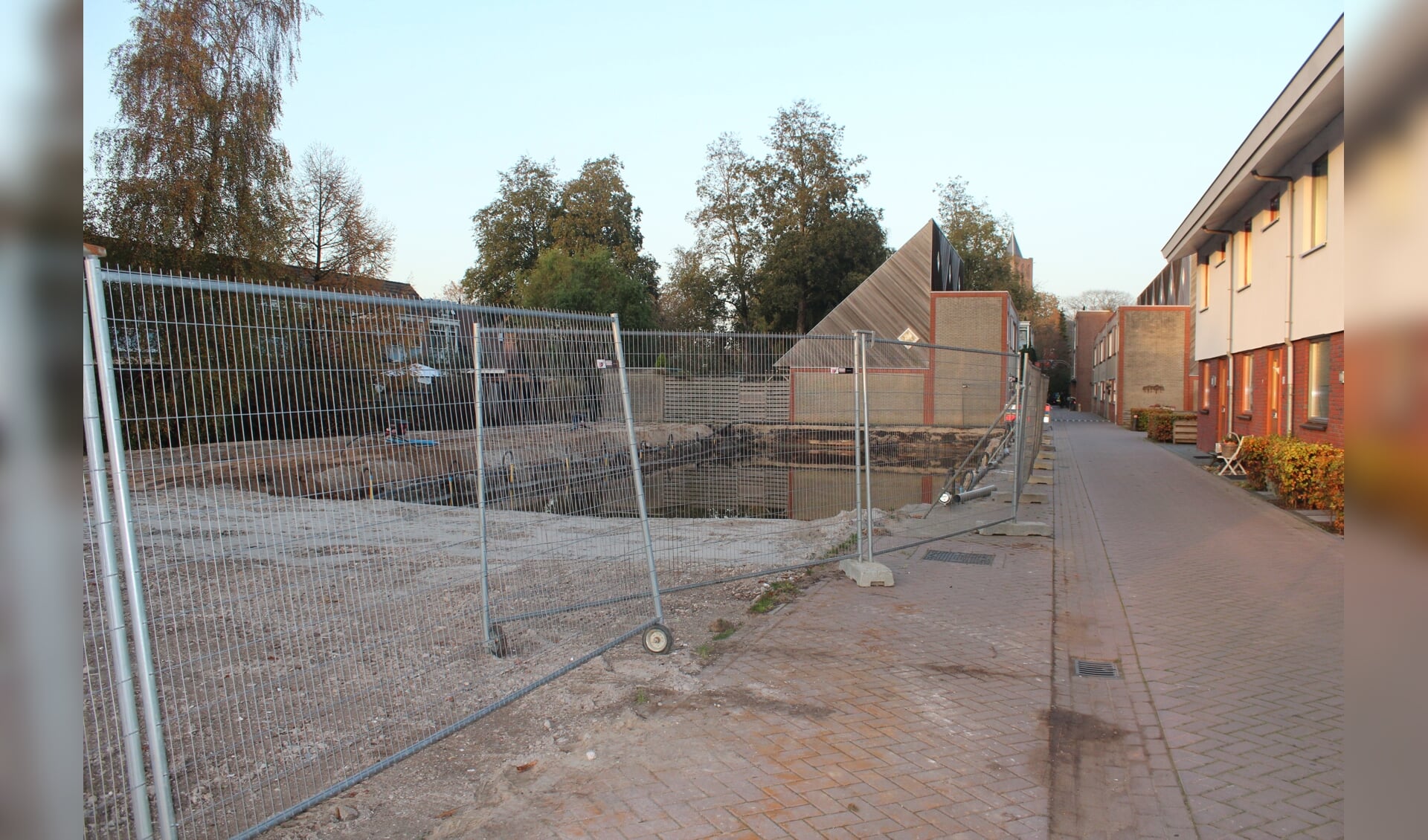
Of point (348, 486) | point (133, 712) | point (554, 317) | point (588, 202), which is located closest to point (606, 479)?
point (554, 317)

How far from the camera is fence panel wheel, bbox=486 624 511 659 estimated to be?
5.89 meters

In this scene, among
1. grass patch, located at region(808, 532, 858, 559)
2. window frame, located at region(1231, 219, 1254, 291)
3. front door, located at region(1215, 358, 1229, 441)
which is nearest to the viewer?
grass patch, located at region(808, 532, 858, 559)

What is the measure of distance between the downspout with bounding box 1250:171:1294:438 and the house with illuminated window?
0.03m

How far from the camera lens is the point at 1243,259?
62.2 feet

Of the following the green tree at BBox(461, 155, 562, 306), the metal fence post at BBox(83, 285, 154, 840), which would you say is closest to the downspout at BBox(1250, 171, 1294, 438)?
the metal fence post at BBox(83, 285, 154, 840)

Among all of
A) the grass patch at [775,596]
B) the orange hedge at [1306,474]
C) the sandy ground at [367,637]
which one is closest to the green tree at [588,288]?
the orange hedge at [1306,474]

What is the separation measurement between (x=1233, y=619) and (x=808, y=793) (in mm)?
4769

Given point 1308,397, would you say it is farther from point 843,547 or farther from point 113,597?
point 113,597

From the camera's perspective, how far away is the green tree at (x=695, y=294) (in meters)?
55.6

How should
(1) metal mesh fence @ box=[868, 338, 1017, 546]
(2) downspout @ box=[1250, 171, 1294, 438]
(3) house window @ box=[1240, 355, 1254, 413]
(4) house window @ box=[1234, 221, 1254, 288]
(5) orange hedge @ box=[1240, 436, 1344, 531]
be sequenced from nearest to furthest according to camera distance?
(1) metal mesh fence @ box=[868, 338, 1017, 546] < (5) orange hedge @ box=[1240, 436, 1344, 531] < (2) downspout @ box=[1250, 171, 1294, 438] < (3) house window @ box=[1240, 355, 1254, 413] < (4) house window @ box=[1234, 221, 1254, 288]

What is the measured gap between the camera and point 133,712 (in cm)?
302

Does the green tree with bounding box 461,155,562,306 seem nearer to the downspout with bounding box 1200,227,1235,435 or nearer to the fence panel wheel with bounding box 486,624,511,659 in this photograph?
the downspout with bounding box 1200,227,1235,435

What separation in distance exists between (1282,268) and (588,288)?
3307cm
